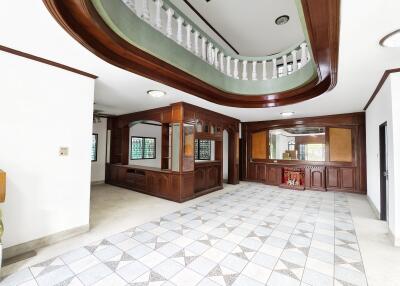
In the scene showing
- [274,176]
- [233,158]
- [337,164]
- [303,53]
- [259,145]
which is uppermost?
[303,53]

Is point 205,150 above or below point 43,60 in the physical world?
below

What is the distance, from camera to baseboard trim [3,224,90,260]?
252cm

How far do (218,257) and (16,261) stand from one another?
8.28 feet

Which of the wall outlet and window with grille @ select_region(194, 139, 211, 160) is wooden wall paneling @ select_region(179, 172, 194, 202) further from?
window with grille @ select_region(194, 139, 211, 160)

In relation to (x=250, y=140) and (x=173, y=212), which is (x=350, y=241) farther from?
(x=250, y=140)

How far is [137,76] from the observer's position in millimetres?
3275

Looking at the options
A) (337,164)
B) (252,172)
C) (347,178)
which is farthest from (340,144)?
(252,172)

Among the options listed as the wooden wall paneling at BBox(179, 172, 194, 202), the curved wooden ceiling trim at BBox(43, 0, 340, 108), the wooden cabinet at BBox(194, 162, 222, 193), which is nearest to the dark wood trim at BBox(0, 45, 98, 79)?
the curved wooden ceiling trim at BBox(43, 0, 340, 108)

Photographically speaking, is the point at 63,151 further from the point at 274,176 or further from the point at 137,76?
the point at 274,176

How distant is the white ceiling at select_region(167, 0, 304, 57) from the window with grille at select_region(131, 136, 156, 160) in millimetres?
5646

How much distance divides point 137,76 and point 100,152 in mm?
5507

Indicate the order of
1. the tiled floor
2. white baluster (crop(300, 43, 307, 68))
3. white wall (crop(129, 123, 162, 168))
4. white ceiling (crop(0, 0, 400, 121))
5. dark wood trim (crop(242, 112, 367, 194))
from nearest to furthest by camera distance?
white ceiling (crop(0, 0, 400, 121)), the tiled floor, white baluster (crop(300, 43, 307, 68)), dark wood trim (crop(242, 112, 367, 194)), white wall (crop(129, 123, 162, 168))

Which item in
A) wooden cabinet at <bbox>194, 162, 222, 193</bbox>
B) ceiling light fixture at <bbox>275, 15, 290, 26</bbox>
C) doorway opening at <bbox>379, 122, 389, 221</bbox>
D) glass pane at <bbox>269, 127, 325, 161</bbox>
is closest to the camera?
doorway opening at <bbox>379, 122, 389, 221</bbox>

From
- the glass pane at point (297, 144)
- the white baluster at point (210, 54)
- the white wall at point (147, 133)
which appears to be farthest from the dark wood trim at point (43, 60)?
the glass pane at point (297, 144)
